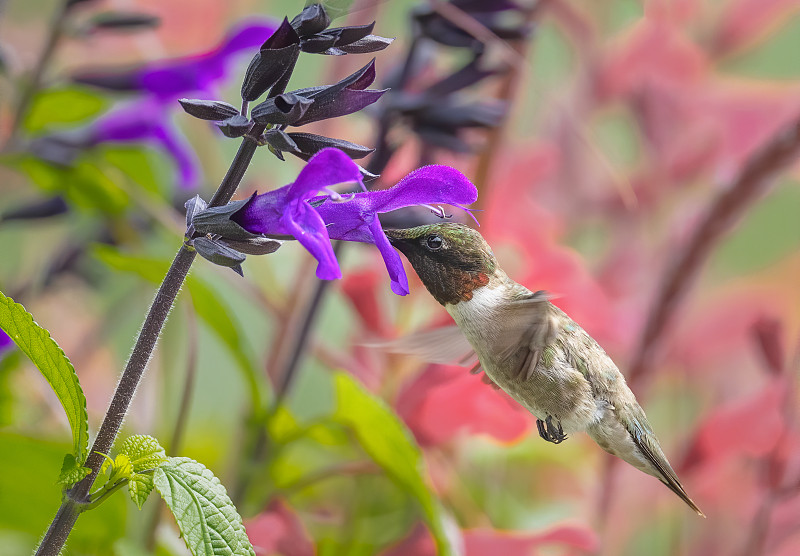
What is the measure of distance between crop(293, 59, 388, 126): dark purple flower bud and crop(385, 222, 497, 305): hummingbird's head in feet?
0.36

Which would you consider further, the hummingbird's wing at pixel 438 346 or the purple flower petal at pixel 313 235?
the hummingbird's wing at pixel 438 346

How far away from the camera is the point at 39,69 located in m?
0.70

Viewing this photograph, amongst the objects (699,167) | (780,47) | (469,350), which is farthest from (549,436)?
(780,47)

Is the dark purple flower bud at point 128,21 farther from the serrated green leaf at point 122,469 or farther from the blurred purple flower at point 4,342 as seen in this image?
the serrated green leaf at point 122,469

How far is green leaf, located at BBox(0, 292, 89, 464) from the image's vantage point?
1.11 feet

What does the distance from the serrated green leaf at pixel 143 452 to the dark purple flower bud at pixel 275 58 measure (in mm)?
156

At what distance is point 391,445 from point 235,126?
0.28m

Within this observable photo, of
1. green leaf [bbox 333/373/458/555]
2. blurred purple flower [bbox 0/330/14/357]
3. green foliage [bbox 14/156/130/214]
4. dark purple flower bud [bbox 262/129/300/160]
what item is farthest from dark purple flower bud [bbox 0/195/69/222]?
dark purple flower bud [bbox 262/129/300/160]

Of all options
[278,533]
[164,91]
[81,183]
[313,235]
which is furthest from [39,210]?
[313,235]

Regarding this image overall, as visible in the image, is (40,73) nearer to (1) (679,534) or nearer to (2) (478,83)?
(2) (478,83)

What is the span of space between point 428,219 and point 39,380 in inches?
12.8

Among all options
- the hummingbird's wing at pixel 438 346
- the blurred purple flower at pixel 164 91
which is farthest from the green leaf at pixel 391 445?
the blurred purple flower at pixel 164 91

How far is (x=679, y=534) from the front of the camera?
2.74ft

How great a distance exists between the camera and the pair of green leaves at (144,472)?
0.32m
